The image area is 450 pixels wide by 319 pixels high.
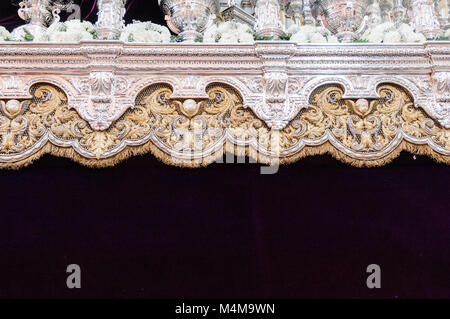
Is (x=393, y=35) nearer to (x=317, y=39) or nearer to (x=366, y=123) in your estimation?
(x=317, y=39)

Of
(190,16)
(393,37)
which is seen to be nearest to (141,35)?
(190,16)

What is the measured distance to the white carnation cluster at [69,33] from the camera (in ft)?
8.77

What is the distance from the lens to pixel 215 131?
8.63ft

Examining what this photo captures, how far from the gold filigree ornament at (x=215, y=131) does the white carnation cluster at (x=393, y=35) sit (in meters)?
0.34

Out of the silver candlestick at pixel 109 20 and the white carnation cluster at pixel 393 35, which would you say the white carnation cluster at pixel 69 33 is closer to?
the silver candlestick at pixel 109 20

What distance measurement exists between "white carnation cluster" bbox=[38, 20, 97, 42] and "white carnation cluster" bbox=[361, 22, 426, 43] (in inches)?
73.0

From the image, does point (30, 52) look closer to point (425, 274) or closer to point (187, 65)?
point (187, 65)

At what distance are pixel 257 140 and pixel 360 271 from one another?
3.51 ft

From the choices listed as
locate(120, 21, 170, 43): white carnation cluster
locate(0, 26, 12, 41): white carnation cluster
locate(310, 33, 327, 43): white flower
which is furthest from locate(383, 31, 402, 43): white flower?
locate(0, 26, 12, 41): white carnation cluster

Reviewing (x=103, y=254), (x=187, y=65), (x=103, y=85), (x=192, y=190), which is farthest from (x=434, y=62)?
(x=103, y=254)

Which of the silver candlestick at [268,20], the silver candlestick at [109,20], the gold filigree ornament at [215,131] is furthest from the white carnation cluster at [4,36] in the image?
the silver candlestick at [268,20]

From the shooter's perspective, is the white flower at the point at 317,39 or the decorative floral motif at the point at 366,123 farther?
the white flower at the point at 317,39

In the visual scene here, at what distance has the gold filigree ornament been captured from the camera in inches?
101

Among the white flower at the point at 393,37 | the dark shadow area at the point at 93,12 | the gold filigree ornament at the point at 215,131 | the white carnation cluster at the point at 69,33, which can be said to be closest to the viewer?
the gold filigree ornament at the point at 215,131
